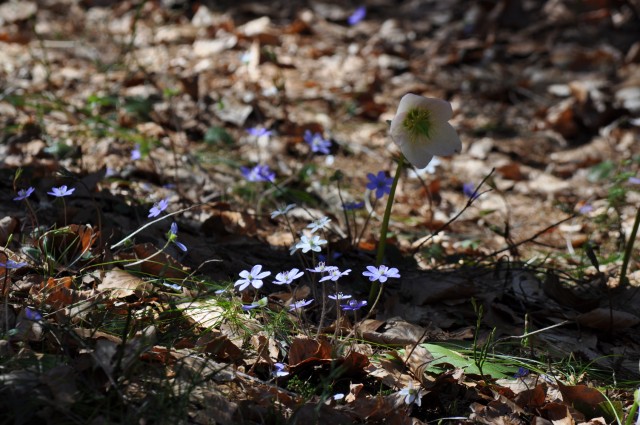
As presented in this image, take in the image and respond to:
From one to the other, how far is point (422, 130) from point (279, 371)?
2.39ft

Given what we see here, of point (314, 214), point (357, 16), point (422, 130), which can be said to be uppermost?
point (422, 130)

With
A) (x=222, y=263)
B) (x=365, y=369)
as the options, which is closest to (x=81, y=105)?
(x=222, y=263)

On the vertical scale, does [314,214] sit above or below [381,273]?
below

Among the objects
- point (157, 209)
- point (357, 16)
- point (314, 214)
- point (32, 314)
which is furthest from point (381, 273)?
point (357, 16)

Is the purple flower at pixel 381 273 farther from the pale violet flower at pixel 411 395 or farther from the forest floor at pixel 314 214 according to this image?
the pale violet flower at pixel 411 395

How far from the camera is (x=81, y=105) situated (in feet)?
13.2

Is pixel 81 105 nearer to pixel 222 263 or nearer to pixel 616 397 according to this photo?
pixel 222 263

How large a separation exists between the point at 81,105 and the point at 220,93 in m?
0.78

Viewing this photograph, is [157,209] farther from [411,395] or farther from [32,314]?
[411,395]

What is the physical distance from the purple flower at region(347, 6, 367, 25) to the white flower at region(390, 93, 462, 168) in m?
3.72

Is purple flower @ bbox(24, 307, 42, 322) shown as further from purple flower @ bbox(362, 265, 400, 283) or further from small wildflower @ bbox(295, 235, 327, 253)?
purple flower @ bbox(362, 265, 400, 283)

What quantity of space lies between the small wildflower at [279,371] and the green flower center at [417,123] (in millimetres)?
678

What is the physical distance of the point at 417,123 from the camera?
197cm

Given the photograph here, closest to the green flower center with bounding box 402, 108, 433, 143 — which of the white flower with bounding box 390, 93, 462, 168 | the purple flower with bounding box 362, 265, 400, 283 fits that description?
the white flower with bounding box 390, 93, 462, 168
